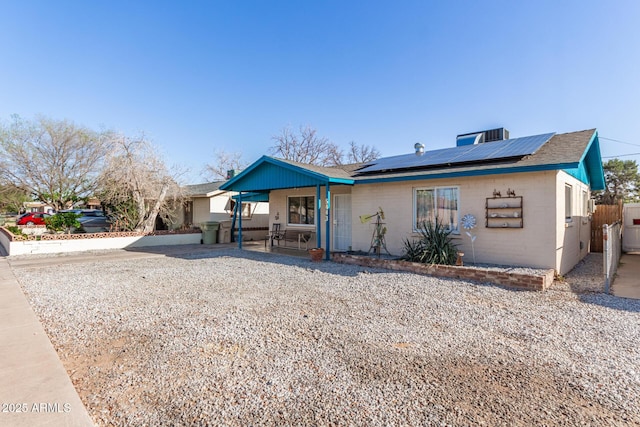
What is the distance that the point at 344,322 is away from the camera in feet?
14.6

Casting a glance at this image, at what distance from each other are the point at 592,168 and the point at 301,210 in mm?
11304

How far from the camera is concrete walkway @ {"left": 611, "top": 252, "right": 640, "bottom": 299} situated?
5.95 m

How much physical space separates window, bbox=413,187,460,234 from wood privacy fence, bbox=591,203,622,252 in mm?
8384

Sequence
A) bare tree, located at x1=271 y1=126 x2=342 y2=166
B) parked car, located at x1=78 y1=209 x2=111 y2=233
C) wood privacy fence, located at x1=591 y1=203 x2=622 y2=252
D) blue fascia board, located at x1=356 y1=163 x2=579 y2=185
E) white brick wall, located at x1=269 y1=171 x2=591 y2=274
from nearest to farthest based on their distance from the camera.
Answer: blue fascia board, located at x1=356 y1=163 x2=579 y2=185 → white brick wall, located at x1=269 y1=171 x2=591 y2=274 → wood privacy fence, located at x1=591 y1=203 x2=622 y2=252 → parked car, located at x1=78 y1=209 x2=111 y2=233 → bare tree, located at x1=271 y1=126 x2=342 y2=166

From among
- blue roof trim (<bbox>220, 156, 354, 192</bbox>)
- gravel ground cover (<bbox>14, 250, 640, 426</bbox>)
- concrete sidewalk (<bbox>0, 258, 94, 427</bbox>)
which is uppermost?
blue roof trim (<bbox>220, 156, 354, 192</bbox>)

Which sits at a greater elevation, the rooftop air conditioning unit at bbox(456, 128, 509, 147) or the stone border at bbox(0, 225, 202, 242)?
the rooftop air conditioning unit at bbox(456, 128, 509, 147)

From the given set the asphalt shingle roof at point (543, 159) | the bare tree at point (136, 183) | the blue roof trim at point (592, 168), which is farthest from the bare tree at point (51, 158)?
the blue roof trim at point (592, 168)

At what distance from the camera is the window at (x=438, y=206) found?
859 cm

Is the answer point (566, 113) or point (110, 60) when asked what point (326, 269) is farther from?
point (566, 113)

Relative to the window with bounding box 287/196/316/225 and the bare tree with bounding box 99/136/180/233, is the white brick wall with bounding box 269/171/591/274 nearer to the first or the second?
the window with bounding box 287/196/316/225

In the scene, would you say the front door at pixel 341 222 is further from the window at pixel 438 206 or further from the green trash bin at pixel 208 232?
the green trash bin at pixel 208 232

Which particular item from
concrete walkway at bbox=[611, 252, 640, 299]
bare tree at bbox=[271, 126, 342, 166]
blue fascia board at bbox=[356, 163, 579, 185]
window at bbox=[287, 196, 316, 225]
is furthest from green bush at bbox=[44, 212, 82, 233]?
bare tree at bbox=[271, 126, 342, 166]

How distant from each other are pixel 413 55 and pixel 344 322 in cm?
1197

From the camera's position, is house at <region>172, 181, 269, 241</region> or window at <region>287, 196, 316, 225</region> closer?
window at <region>287, 196, 316, 225</region>
